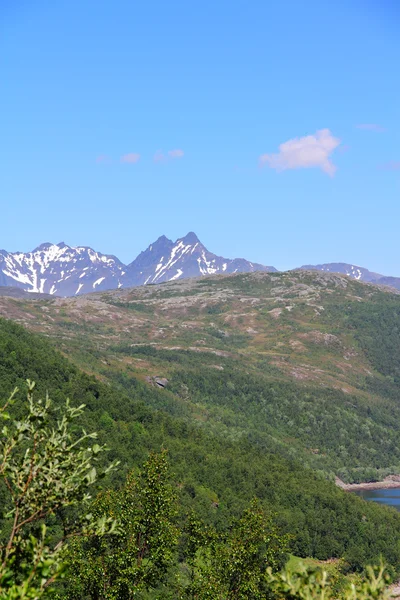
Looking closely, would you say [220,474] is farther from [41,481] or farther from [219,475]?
[41,481]

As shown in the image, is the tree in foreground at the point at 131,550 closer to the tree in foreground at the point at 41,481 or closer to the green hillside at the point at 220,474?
the tree in foreground at the point at 41,481

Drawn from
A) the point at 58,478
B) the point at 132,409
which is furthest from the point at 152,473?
the point at 132,409

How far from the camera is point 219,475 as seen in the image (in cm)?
16025

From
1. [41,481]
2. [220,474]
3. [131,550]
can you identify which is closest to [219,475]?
[220,474]

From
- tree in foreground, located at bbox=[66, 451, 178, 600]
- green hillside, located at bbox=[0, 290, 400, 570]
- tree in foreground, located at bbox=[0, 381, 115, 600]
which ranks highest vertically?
tree in foreground, located at bbox=[0, 381, 115, 600]

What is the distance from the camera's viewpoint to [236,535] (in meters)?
44.0

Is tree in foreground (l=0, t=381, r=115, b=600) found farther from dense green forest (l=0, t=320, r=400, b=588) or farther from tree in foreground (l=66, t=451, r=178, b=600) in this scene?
dense green forest (l=0, t=320, r=400, b=588)

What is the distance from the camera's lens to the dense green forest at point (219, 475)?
146m

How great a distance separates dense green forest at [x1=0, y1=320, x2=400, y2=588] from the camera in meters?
146

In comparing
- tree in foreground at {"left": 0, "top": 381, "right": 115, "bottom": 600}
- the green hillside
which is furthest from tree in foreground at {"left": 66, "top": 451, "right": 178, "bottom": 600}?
the green hillside

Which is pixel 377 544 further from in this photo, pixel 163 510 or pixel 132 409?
pixel 163 510

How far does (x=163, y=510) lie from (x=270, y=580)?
99.0 feet

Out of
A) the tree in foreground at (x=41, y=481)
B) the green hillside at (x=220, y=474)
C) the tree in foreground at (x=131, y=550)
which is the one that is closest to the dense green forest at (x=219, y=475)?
the green hillside at (x=220, y=474)

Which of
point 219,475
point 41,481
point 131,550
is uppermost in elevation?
point 41,481
